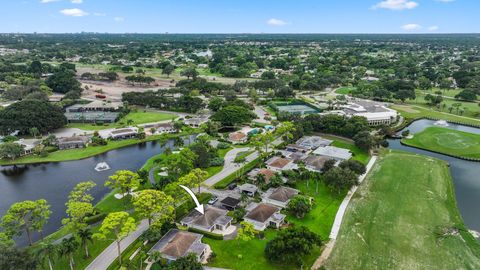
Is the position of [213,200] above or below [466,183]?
above

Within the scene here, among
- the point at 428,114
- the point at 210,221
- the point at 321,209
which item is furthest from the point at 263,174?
the point at 428,114

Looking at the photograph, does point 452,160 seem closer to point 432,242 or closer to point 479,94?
point 432,242

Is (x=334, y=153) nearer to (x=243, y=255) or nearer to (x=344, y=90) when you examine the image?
(x=243, y=255)

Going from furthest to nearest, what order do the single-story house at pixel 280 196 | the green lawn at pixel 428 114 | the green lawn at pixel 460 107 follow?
the green lawn at pixel 460 107
the green lawn at pixel 428 114
the single-story house at pixel 280 196

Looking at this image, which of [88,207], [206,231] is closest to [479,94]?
[206,231]

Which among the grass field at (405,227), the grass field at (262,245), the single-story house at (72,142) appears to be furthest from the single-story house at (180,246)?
the single-story house at (72,142)

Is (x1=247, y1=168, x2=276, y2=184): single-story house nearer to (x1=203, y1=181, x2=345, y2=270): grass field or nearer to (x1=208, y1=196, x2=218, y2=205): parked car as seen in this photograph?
(x1=208, y1=196, x2=218, y2=205): parked car

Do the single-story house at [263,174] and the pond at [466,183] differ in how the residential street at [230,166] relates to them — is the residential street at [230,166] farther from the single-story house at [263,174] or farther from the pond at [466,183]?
the pond at [466,183]
